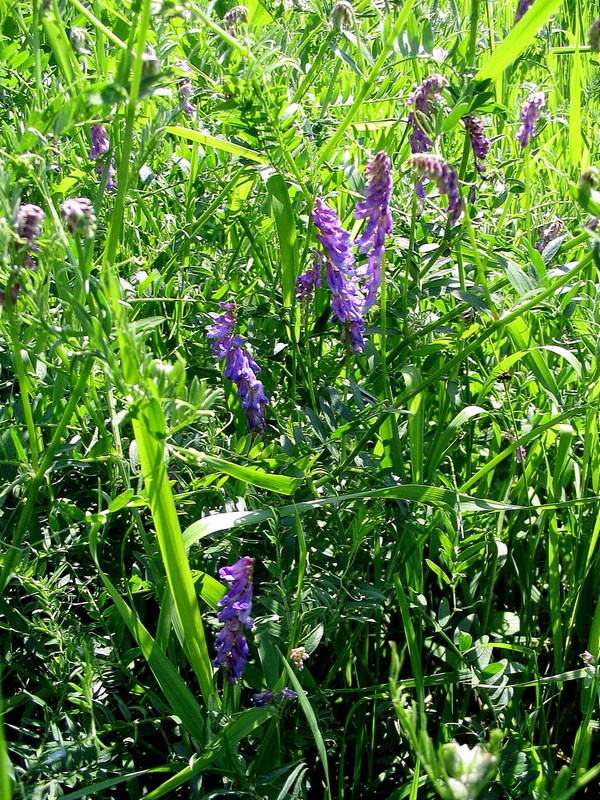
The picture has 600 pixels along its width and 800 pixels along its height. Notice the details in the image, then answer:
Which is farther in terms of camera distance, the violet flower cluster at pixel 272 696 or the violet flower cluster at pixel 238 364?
the violet flower cluster at pixel 238 364

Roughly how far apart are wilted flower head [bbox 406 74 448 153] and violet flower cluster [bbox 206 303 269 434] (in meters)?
0.35

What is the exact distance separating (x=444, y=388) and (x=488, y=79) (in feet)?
1.62

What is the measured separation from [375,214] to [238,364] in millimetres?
290

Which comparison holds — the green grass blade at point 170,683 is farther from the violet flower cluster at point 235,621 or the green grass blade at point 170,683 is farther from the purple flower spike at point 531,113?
the purple flower spike at point 531,113

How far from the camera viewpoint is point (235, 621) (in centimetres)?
110

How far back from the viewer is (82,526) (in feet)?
4.51

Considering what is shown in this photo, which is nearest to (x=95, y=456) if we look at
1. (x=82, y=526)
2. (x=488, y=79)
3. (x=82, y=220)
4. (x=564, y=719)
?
(x=82, y=526)

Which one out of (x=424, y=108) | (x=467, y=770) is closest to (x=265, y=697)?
(x=467, y=770)

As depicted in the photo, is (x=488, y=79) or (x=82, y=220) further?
(x=488, y=79)

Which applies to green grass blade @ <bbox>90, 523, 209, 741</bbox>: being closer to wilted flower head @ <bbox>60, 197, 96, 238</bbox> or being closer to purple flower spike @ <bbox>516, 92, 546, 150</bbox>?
wilted flower head @ <bbox>60, 197, 96, 238</bbox>

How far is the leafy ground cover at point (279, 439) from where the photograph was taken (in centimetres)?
106

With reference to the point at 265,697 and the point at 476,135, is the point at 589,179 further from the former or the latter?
the point at 265,697

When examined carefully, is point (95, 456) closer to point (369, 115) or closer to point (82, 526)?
point (82, 526)

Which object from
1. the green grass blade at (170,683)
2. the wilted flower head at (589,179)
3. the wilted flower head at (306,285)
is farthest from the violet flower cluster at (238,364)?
the wilted flower head at (589,179)
